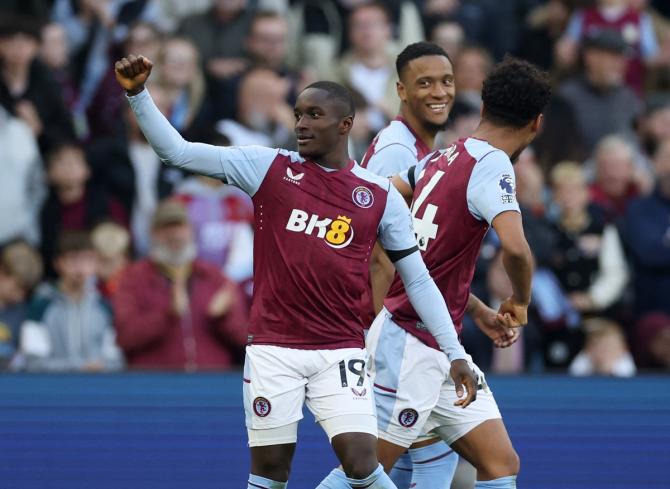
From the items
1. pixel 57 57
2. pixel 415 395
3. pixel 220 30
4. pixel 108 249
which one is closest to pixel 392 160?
pixel 415 395

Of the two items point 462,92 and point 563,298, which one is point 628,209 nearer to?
point 563,298

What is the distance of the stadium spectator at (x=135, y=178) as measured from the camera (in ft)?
35.1

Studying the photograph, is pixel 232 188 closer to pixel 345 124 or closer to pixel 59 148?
pixel 59 148

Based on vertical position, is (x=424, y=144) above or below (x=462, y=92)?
below

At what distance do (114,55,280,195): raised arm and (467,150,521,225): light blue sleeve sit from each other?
0.76 meters

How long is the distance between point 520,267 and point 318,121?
0.93 m

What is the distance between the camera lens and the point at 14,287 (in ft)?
33.0

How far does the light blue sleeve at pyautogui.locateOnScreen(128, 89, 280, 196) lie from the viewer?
5.19 m

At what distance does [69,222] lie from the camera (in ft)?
35.0

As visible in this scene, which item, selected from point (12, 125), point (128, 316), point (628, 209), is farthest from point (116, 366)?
point (628, 209)

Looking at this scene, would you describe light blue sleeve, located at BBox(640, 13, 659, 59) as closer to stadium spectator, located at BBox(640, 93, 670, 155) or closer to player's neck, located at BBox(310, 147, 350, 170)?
stadium spectator, located at BBox(640, 93, 670, 155)

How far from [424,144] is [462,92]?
5.38 m

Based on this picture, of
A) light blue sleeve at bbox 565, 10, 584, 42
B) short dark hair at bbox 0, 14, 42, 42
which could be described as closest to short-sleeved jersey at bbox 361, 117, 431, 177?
short dark hair at bbox 0, 14, 42, 42

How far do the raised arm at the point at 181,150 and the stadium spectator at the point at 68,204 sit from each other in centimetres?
537
